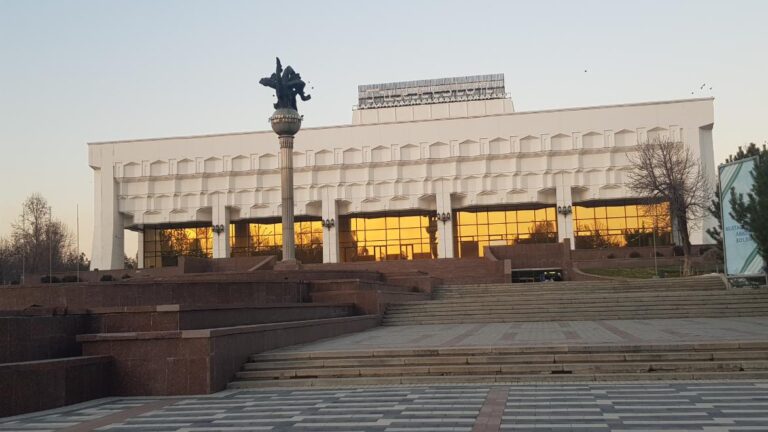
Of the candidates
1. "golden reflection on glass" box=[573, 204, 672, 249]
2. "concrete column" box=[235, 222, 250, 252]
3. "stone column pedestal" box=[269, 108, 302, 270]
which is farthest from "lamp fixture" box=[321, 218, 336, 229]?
"stone column pedestal" box=[269, 108, 302, 270]

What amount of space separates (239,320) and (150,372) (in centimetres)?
361

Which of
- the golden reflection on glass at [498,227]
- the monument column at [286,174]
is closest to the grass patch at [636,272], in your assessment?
the golden reflection on glass at [498,227]

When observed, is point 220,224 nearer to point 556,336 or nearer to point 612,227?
point 612,227

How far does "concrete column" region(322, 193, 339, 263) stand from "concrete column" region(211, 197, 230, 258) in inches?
315

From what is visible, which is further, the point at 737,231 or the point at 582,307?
the point at 737,231

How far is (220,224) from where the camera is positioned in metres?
64.4

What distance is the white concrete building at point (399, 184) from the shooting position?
199 feet

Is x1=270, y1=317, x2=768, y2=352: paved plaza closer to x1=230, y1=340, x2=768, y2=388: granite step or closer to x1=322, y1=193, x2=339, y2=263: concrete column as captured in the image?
x1=230, y1=340, x2=768, y2=388: granite step

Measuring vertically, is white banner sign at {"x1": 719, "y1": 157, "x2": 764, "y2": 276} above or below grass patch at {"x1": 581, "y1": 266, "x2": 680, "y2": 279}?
above

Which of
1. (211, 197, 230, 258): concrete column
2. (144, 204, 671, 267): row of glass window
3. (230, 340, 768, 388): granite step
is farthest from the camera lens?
(211, 197, 230, 258): concrete column

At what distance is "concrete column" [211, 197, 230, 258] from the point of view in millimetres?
63500

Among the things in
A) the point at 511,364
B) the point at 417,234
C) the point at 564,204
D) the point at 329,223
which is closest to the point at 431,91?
the point at 417,234

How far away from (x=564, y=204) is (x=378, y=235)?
15.4 m

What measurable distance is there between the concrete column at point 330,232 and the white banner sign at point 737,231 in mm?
35868
